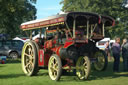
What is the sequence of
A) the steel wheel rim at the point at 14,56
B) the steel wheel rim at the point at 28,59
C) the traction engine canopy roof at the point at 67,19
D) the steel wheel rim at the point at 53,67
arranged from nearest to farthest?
1. the traction engine canopy roof at the point at 67,19
2. the steel wheel rim at the point at 53,67
3. the steel wheel rim at the point at 28,59
4. the steel wheel rim at the point at 14,56

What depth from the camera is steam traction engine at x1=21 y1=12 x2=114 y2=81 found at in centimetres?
887

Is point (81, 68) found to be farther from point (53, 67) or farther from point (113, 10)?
point (113, 10)

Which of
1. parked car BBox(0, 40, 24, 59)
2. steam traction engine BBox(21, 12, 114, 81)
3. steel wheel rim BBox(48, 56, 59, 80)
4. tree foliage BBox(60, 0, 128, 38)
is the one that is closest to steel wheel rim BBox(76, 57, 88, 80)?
steam traction engine BBox(21, 12, 114, 81)

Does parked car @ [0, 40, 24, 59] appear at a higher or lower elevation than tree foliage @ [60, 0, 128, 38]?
lower

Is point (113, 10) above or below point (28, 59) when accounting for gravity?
above

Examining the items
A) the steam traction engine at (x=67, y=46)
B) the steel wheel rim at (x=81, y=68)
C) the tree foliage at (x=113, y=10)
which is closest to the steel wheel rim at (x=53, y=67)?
the steam traction engine at (x=67, y=46)

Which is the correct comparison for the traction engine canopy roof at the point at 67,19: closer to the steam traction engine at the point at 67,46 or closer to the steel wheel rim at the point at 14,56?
the steam traction engine at the point at 67,46

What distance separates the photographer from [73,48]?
925cm

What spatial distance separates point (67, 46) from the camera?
9000 mm

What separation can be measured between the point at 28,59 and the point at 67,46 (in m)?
2.66

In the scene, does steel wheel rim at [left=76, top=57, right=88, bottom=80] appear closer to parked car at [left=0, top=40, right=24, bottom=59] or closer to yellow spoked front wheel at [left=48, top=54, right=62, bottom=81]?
yellow spoked front wheel at [left=48, top=54, right=62, bottom=81]

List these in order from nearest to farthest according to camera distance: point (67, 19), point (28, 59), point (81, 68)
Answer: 1. point (81, 68)
2. point (67, 19)
3. point (28, 59)

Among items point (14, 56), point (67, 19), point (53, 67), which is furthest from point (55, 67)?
point (14, 56)

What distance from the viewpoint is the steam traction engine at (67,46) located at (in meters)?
8.87
